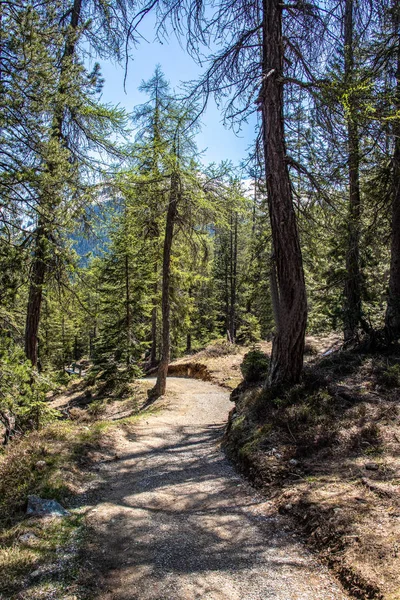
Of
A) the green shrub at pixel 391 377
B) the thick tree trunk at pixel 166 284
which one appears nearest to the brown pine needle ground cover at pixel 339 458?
the green shrub at pixel 391 377

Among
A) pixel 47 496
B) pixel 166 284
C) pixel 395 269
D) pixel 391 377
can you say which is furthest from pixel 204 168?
pixel 47 496

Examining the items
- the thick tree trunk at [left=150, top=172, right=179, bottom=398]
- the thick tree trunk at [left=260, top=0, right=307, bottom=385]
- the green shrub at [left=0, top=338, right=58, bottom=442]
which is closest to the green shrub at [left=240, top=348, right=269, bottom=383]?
the thick tree trunk at [left=260, top=0, right=307, bottom=385]

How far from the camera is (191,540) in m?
3.60

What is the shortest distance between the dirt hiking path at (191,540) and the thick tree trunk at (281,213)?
242cm

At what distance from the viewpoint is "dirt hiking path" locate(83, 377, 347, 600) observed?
2.82 m

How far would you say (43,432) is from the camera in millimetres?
6363

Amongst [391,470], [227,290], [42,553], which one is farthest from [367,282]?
[227,290]

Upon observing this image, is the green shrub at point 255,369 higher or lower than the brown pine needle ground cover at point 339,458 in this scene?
higher

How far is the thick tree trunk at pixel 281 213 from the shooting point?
653cm

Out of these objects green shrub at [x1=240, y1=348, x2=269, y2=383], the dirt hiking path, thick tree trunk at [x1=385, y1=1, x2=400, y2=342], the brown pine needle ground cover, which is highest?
thick tree trunk at [x1=385, y1=1, x2=400, y2=342]

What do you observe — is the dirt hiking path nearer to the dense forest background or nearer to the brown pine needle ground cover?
the brown pine needle ground cover

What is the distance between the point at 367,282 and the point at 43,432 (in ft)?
31.7

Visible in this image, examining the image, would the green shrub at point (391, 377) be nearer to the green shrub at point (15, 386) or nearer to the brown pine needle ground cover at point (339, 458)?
the brown pine needle ground cover at point (339, 458)

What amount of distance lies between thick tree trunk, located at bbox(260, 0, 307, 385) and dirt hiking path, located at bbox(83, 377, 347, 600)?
95.4 inches
